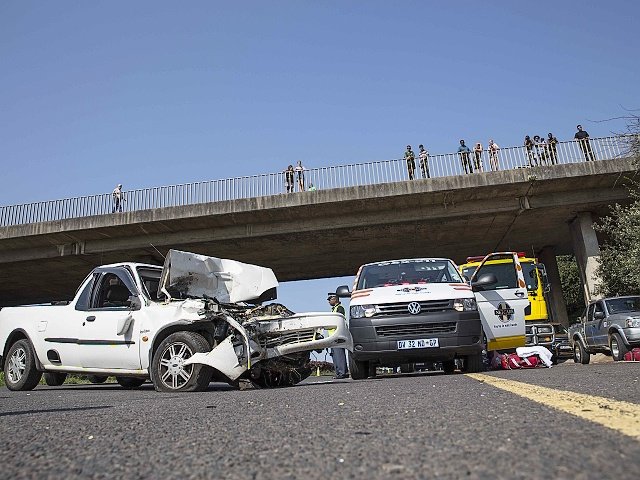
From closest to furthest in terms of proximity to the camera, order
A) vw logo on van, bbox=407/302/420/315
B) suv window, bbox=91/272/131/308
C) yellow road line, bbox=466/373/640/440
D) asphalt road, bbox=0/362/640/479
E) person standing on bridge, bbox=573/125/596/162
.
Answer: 1. asphalt road, bbox=0/362/640/479
2. yellow road line, bbox=466/373/640/440
3. vw logo on van, bbox=407/302/420/315
4. suv window, bbox=91/272/131/308
5. person standing on bridge, bbox=573/125/596/162

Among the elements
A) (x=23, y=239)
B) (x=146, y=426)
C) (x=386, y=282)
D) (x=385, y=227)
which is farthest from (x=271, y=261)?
(x=146, y=426)

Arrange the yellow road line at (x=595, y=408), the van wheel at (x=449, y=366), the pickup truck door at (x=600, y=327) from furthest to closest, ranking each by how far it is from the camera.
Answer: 1. the pickup truck door at (x=600, y=327)
2. the van wheel at (x=449, y=366)
3. the yellow road line at (x=595, y=408)

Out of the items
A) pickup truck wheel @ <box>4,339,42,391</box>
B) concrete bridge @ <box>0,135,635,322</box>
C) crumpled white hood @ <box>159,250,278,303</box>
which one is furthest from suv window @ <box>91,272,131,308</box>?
concrete bridge @ <box>0,135,635,322</box>

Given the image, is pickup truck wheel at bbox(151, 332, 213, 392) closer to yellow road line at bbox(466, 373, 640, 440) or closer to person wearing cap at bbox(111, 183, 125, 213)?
yellow road line at bbox(466, 373, 640, 440)

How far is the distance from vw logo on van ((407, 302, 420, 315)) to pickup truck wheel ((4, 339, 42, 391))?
575 centimetres

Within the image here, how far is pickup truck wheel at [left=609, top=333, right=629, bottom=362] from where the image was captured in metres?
12.1

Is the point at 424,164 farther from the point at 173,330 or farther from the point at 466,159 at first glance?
the point at 173,330

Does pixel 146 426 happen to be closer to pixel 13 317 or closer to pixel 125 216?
pixel 13 317

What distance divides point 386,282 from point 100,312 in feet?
14.4

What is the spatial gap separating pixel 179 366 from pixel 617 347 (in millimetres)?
10158

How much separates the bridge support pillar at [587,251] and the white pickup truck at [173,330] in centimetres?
1722

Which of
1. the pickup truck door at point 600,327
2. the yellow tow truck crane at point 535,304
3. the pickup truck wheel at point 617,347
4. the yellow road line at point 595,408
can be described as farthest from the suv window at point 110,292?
the pickup truck door at point 600,327

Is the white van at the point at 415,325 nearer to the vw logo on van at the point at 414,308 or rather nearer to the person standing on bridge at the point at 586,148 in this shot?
the vw logo on van at the point at 414,308

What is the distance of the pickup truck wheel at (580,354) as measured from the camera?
1349 cm
